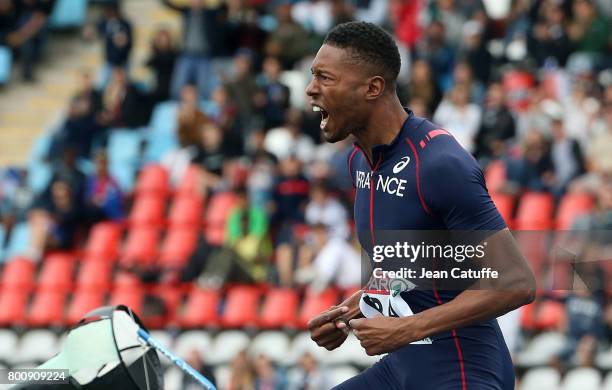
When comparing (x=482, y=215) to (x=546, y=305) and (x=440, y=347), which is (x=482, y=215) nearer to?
(x=440, y=347)

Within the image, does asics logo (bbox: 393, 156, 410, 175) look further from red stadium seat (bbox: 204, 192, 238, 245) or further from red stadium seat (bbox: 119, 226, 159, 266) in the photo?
red stadium seat (bbox: 119, 226, 159, 266)

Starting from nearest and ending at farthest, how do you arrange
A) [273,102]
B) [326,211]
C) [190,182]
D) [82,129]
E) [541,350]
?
[541,350] → [326,211] → [190,182] → [273,102] → [82,129]

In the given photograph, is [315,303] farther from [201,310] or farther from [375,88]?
[375,88]

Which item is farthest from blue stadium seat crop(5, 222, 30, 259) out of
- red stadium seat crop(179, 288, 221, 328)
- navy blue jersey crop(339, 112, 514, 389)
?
navy blue jersey crop(339, 112, 514, 389)

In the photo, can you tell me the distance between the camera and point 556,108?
13.9 m

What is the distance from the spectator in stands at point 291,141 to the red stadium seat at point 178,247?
4.39 ft

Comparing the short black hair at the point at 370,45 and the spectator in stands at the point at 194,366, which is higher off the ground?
the short black hair at the point at 370,45

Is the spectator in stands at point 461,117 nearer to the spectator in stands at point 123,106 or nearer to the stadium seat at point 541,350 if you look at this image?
the stadium seat at point 541,350

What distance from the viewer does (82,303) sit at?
1431 centimetres

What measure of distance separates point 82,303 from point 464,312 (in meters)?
10.2

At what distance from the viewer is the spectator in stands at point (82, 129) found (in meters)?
16.5

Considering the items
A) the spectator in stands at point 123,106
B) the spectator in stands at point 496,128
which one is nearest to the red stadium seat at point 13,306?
the spectator in stands at point 123,106

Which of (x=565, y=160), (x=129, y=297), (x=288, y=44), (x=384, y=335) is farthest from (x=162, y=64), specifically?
(x=384, y=335)

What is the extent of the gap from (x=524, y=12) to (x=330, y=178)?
3.97 metres
